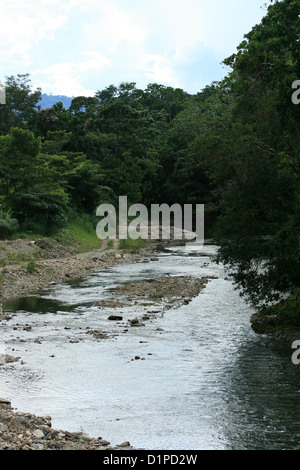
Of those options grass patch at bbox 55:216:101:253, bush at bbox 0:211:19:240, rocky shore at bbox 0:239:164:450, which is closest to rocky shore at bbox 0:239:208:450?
rocky shore at bbox 0:239:164:450

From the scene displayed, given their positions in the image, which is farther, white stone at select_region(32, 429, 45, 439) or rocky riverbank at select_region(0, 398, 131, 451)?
white stone at select_region(32, 429, 45, 439)

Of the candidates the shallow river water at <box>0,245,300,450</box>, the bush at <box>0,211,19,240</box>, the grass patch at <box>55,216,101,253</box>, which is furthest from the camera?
the grass patch at <box>55,216,101,253</box>

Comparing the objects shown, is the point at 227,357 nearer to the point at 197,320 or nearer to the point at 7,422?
the point at 197,320

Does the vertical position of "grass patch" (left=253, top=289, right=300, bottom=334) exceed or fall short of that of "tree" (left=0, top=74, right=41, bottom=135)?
it falls short

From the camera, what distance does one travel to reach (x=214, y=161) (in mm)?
19859

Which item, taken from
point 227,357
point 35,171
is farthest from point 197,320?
point 35,171

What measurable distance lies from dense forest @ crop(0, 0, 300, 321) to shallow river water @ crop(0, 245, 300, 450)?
2.29 m

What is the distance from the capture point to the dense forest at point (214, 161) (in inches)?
505

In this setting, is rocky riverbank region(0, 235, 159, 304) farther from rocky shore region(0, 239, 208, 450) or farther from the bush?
the bush

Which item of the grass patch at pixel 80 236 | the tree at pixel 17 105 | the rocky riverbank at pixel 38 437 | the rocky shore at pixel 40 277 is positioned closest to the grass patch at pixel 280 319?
the rocky shore at pixel 40 277

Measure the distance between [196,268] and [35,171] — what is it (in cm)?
1162

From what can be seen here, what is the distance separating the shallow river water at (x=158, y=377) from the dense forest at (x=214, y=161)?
90.3 inches

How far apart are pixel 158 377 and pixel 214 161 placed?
10.5m

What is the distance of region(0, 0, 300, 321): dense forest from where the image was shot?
12.8 metres
